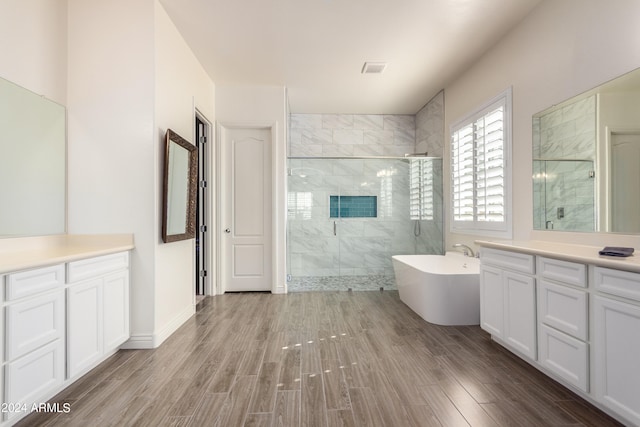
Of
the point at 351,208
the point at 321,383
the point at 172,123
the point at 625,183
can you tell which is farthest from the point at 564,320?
the point at 172,123

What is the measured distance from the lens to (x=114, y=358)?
2451 millimetres

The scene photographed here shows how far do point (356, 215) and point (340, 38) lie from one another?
2470mm

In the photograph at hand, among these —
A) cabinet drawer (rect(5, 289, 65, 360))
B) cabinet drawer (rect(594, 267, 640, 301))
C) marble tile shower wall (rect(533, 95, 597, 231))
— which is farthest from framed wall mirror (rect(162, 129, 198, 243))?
marble tile shower wall (rect(533, 95, 597, 231))

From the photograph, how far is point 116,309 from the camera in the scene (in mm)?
2393

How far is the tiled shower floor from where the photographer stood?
15.4 ft

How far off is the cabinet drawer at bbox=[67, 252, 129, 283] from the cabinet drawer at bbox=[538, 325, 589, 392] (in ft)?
9.82

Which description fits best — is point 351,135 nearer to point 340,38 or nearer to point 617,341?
point 340,38

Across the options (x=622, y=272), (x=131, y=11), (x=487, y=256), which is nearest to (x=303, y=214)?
(x=487, y=256)

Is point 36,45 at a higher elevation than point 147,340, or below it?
higher

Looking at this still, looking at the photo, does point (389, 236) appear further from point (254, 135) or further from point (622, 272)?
point (622, 272)

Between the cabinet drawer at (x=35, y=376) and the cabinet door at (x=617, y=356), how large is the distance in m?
2.92

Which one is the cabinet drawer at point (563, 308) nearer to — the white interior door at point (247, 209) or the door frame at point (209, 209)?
the white interior door at point (247, 209)

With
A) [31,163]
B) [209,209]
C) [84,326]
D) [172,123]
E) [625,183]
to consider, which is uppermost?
[172,123]

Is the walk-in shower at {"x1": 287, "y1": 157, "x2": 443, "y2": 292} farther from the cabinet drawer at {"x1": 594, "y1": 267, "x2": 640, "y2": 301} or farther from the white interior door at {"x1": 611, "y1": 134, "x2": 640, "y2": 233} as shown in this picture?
the cabinet drawer at {"x1": 594, "y1": 267, "x2": 640, "y2": 301}
